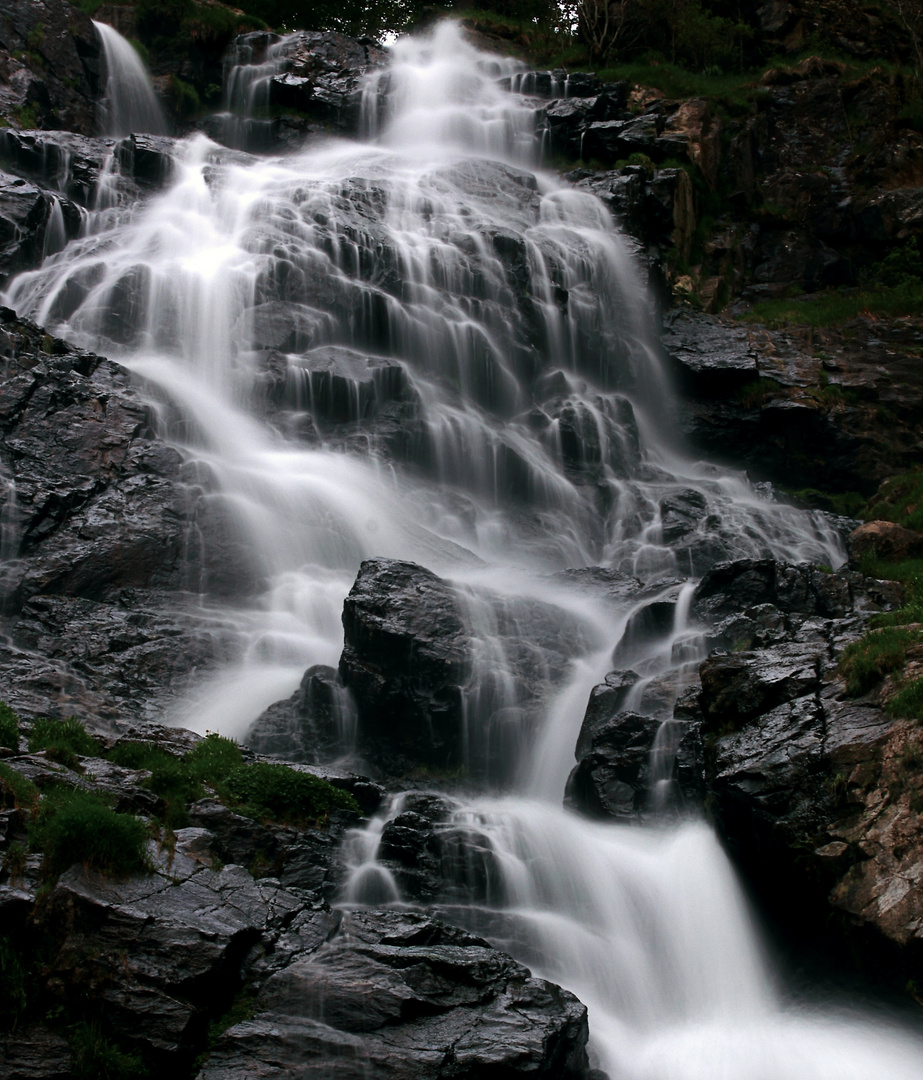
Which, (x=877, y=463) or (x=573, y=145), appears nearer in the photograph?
(x=877, y=463)

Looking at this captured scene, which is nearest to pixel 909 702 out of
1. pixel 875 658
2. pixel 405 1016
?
pixel 875 658

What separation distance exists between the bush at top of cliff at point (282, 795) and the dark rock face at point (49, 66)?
2375 cm

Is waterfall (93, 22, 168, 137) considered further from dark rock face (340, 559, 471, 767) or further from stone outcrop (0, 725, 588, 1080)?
stone outcrop (0, 725, 588, 1080)

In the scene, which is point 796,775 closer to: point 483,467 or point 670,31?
point 483,467

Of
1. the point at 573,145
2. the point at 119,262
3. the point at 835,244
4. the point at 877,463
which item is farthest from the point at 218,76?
the point at 877,463

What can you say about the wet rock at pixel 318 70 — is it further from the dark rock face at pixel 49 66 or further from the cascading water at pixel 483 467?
the dark rock face at pixel 49 66

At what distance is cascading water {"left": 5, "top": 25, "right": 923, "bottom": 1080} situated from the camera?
8.99 metres

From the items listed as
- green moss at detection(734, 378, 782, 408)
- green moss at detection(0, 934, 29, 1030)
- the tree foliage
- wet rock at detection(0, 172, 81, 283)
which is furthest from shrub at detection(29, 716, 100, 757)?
the tree foliage

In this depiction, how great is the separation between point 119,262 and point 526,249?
10.4 metres

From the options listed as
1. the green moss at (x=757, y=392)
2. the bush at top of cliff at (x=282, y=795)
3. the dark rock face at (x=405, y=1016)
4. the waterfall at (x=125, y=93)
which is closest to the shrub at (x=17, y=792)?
the bush at top of cliff at (x=282, y=795)

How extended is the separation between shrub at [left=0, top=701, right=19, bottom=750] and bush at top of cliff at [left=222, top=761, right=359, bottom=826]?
2005 mm

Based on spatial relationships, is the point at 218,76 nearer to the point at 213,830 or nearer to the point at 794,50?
→ the point at 794,50

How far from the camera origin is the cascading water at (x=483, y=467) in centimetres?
899

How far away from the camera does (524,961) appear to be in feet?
28.7
